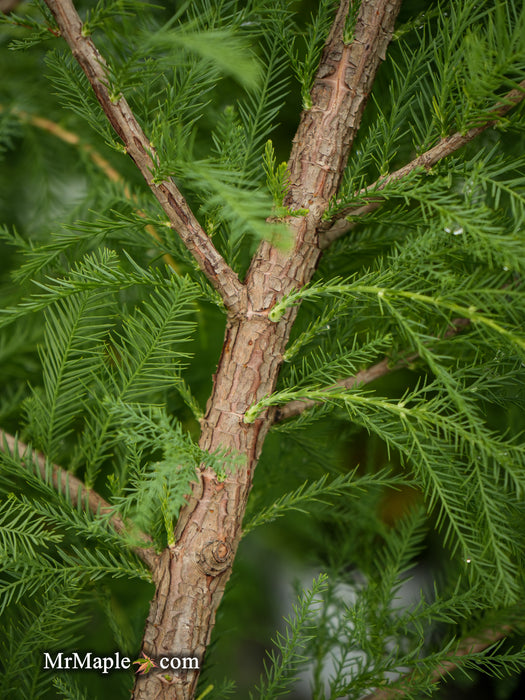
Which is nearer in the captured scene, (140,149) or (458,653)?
(140,149)

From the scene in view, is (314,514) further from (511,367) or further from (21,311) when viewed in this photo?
(21,311)

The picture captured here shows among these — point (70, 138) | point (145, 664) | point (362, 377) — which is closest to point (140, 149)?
point (362, 377)

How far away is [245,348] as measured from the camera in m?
0.49

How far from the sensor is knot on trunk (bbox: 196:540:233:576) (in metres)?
0.48

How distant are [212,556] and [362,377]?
0.26 m

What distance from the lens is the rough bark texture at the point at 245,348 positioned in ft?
1.59

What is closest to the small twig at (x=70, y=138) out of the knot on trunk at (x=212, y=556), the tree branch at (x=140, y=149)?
the tree branch at (x=140, y=149)

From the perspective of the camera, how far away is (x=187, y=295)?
0.47 meters

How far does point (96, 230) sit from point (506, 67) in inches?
13.7

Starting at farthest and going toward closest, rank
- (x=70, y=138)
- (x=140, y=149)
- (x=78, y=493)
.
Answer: (x=70, y=138), (x=78, y=493), (x=140, y=149)

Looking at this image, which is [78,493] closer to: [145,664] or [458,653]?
[145,664]

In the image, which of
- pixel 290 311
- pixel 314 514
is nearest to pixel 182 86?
pixel 290 311

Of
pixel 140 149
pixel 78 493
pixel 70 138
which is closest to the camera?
pixel 140 149

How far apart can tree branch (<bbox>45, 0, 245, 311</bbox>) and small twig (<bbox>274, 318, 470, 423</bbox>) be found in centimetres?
13
